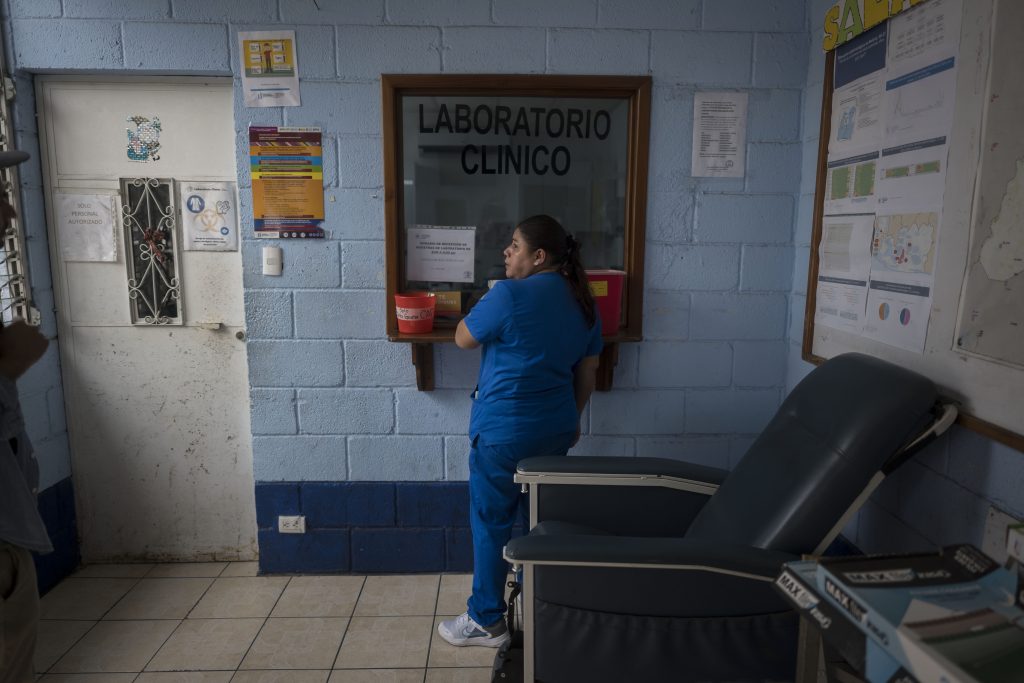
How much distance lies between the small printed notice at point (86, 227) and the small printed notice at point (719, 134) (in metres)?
2.26

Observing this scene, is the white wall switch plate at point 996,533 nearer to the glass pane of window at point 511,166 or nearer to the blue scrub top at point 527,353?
the blue scrub top at point 527,353

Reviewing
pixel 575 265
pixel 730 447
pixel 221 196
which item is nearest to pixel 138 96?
pixel 221 196

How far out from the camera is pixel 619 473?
75.0 inches

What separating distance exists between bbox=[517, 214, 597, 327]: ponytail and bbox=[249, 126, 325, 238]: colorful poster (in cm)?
84

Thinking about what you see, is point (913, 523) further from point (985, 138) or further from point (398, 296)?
point (398, 296)

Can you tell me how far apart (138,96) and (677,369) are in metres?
2.33

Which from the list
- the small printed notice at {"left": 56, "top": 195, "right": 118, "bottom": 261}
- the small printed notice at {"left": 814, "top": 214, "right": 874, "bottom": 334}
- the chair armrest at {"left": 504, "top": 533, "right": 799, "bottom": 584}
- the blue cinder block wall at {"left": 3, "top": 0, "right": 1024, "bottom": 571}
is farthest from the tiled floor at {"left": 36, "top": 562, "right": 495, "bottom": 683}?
the small printed notice at {"left": 814, "top": 214, "right": 874, "bottom": 334}

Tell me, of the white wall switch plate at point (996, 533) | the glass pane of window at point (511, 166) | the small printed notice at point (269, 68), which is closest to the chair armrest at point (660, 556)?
the white wall switch plate at point (996, 533)

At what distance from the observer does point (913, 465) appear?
1740 millimetres

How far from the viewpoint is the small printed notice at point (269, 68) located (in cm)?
227

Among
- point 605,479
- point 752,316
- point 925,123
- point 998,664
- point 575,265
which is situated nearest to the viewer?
point 998,664

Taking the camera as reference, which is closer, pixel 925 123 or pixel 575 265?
pixel 925 123

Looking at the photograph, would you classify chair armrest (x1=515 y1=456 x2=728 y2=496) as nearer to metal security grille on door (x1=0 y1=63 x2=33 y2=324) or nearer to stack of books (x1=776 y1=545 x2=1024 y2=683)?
stack of books (x1=776 y1=545 x2=1024 y2=683)

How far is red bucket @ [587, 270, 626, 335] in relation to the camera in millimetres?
2271
